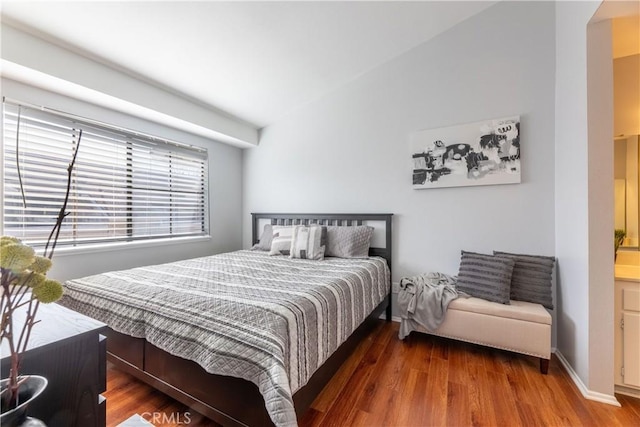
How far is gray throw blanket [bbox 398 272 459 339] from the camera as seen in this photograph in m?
2.24

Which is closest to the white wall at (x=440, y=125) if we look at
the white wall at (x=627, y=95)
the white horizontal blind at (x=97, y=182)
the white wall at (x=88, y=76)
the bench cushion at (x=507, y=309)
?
the white wall at (x=627, y=95)

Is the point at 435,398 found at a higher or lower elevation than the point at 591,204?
lower

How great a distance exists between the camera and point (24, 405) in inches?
20.6

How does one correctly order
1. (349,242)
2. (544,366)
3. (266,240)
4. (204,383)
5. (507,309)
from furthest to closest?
1. (266,240)
2. (349,242)
3. (507,309)
4. (544,366)
5. (204,383)

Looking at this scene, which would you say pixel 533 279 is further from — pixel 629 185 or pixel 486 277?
pixel 629 185

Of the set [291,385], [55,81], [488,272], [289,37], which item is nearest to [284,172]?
[289,37]

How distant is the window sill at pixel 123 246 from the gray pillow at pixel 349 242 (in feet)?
5.87

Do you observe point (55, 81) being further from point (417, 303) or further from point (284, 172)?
point (417, 303)

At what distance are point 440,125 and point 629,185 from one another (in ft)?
4.82

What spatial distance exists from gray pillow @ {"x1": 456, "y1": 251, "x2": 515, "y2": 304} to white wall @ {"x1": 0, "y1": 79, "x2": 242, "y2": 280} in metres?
3.07

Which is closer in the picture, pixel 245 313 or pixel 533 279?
pixel 245 313

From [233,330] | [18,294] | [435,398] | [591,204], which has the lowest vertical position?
[435,398]

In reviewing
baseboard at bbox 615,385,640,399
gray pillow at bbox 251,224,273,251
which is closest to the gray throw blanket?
baseboard at bbox 615,385,640,399

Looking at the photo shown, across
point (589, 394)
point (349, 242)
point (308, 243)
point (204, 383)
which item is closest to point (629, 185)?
point (589, 394)
